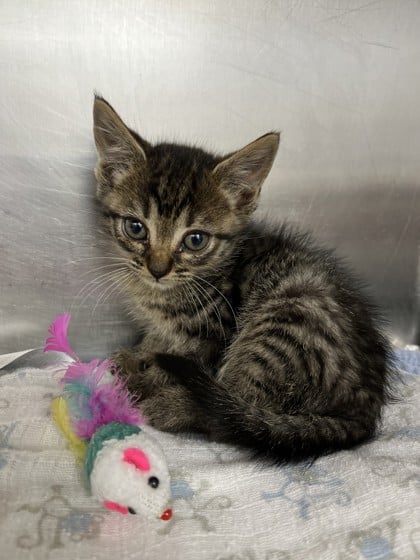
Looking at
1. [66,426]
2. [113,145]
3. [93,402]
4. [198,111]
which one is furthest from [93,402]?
[198,111]

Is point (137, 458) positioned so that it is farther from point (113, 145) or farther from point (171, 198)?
point (113, 145)

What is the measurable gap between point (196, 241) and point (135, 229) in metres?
0.17

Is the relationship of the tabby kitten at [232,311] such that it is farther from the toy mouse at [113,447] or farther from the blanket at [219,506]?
the toy mouse at [113,447]

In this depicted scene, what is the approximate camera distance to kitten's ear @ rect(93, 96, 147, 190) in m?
1.41

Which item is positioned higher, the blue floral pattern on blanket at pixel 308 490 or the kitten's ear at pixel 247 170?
the kitten's ear at pixel 247 170

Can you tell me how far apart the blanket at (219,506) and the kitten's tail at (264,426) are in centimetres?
4

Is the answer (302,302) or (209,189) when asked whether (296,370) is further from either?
(209,189)

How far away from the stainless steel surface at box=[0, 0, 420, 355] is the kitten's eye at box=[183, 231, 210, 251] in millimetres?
498

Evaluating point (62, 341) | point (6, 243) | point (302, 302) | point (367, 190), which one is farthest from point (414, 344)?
point (6, 243)

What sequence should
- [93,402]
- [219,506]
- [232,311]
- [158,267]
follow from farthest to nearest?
1. [232,311]
2. [158,267]
3. [93,402]
4. [219,506]

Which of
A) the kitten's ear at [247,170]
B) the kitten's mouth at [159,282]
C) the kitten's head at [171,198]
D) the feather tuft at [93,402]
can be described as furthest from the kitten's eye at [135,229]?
the feather tuft at [93,402]

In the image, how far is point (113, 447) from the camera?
108 centimetres

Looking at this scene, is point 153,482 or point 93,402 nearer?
point 153,482

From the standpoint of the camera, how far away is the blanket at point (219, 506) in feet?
3.36
